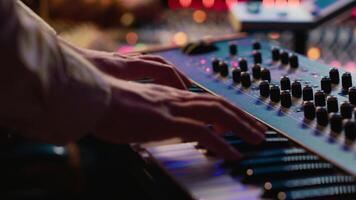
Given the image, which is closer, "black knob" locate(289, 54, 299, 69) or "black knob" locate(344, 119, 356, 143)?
"black knob" locate(344, 119, 356, 143)

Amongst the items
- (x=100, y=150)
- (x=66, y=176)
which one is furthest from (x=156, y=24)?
(x=66, y=176)

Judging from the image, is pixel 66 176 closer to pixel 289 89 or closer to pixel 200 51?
pixel 200 51

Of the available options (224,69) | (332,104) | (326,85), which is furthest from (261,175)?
(224,69)

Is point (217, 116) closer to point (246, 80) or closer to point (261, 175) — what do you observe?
point (261, 175)

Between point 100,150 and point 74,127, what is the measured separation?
2.03m

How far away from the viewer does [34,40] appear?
765 millimetres

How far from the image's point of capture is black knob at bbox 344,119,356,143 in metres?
0.81

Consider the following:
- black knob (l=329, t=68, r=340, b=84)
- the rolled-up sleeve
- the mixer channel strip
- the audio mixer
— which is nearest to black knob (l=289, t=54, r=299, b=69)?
the audio mixer

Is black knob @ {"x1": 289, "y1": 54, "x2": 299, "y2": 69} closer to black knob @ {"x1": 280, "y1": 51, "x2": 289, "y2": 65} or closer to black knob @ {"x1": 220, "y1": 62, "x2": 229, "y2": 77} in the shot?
black knob @ {"x1": 280, "y1": 51, "x2": 289, "y2": 65}

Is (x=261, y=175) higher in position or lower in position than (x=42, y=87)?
lower

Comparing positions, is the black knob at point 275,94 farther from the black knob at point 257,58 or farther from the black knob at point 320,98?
the black knob at point 257,58

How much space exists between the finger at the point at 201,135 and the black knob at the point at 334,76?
33cm

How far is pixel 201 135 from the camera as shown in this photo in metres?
0.79

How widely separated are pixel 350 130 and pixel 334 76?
0.27m
